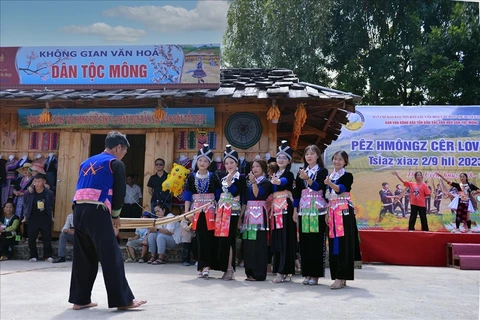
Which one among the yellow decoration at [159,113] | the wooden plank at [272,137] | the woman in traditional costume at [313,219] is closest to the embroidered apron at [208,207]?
the woman in traditional costume at [313,219]

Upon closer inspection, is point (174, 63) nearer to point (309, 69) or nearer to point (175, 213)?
point (175, 213)

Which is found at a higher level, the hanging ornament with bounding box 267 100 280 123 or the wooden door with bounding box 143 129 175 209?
the hanging ornament with bounding box 267 100 280 123

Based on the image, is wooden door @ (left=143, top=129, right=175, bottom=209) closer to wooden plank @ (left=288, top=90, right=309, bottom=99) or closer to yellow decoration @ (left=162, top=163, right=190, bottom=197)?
yellow decoration @ (left=162, top=163, right=190, bottom=197)

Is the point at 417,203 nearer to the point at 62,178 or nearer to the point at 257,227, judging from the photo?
the point at 257,227

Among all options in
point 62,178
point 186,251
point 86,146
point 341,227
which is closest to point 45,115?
point 86,146

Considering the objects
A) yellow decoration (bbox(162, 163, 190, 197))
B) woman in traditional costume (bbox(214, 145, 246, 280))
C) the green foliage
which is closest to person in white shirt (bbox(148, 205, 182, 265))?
yellow decoration (bbox(162, 163, 190, 197))

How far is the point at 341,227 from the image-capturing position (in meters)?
6.20

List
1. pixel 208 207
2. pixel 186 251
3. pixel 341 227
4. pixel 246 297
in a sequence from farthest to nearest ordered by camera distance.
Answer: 1. pixel 186 251
2. pixel 208 207
3. pixel 341 227
4. pixel 246 297

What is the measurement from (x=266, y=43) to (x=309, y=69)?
218 centimetres

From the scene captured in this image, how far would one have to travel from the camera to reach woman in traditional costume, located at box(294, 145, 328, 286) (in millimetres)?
6426

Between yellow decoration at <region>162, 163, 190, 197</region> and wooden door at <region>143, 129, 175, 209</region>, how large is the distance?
1.71 ft

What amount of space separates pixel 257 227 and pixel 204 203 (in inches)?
34.0

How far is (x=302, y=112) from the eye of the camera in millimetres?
9047

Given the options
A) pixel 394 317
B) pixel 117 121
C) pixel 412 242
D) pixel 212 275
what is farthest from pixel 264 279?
pixel 117 121
